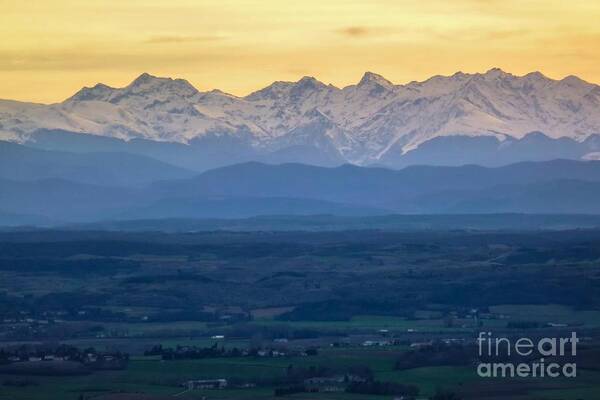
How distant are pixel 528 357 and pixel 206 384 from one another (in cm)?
1166

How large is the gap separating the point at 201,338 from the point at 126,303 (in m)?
20.7

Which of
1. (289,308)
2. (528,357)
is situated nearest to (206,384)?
(528,357)

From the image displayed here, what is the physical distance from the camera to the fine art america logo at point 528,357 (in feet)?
268

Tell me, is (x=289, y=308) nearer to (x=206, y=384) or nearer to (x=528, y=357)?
(x=528, y=357)

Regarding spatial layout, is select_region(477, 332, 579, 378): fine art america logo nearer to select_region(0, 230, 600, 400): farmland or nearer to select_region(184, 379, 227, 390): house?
select_region(0, 230, 600, 400): farmland

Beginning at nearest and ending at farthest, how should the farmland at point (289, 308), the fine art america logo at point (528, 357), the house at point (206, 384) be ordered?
the fine art america logo at point (528, 357) < the house at point (206, 384) < the farmland at point (289, 308)

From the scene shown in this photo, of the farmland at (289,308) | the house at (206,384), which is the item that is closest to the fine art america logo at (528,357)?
the farmland at (289,308)

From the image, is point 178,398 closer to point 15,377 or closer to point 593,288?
point 15,377

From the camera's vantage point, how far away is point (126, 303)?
4845 inches

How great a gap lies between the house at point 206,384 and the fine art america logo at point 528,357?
895cm

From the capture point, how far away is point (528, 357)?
84938 mm

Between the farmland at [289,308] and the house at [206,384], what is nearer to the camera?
the house at [206,384]

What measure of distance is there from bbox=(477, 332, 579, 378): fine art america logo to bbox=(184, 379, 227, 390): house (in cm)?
895

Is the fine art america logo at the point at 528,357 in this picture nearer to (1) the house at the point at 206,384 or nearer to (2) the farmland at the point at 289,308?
(2) the farmland at the point at 289,308
